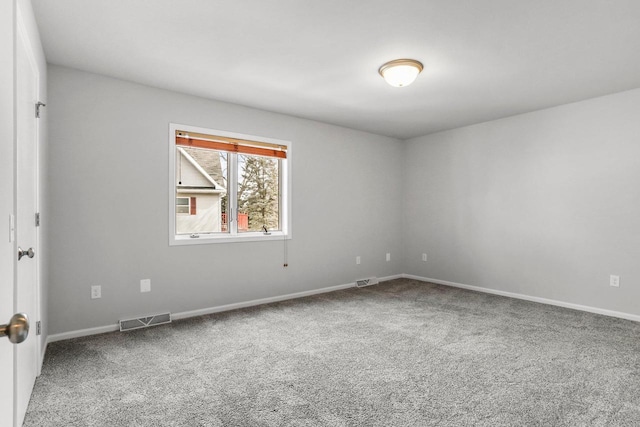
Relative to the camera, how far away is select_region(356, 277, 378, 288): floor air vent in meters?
5.17

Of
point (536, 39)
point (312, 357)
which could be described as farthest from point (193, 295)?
point (536, 39)

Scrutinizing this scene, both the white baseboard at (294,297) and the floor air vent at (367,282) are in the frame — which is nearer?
the white baseboard at (294,297)

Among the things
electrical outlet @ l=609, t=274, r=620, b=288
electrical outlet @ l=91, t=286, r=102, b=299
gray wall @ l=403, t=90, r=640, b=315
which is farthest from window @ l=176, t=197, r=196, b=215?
electrical outlet @ l=609, t=274, r=620, b=288

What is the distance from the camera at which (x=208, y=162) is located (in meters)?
4.01

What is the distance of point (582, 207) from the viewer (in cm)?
394

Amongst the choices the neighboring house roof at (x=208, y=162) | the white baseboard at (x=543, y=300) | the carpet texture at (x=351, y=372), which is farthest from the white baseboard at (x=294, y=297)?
the neighboring house roof at (x=208, y=162)

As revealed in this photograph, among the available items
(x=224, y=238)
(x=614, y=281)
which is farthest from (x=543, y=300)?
(x=224, y=238)

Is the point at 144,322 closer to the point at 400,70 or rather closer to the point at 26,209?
the point at 26,209

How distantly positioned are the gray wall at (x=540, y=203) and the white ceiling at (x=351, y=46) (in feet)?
1.54

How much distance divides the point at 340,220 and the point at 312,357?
8.49ft

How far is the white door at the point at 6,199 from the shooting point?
1.36 m

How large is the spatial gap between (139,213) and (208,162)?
97 centimetres

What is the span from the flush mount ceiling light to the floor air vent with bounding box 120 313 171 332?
3053mm

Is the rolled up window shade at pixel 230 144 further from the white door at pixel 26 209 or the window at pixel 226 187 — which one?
the white door at pixel 26 209
